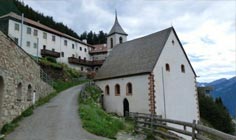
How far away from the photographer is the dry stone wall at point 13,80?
1101 centimetres

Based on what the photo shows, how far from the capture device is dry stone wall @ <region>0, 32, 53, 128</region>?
1101 centimetres

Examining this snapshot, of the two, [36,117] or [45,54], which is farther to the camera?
[45,54]

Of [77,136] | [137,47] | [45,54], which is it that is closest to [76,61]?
[45,54]

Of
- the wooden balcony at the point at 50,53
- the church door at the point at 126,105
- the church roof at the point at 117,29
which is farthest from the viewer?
the church roof at the point at 117,29

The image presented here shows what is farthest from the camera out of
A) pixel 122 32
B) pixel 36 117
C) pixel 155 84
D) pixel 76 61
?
pixel 76 61

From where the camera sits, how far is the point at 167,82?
25219 mm

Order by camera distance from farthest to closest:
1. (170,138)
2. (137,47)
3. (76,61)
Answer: (76,61) < (137,47) < (170,138)

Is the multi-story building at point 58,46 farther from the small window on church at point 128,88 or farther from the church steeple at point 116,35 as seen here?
the small window on church at point 128,88

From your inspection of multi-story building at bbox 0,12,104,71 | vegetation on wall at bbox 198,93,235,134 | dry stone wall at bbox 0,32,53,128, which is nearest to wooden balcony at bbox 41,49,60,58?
multi-story building at bbox 0,12,104,71

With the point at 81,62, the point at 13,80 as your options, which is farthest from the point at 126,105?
the point at 81,62

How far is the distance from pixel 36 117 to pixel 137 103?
12548mm

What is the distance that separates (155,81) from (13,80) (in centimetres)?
1493

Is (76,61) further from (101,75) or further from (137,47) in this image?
(137,47)

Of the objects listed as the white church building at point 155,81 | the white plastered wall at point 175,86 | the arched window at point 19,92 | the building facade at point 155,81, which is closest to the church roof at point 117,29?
the white church building at point 155,81
